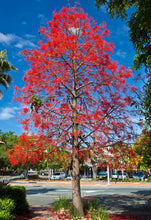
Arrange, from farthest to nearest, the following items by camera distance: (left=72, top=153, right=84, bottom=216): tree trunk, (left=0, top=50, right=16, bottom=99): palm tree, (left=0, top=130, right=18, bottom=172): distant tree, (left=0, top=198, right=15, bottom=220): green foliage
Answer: (left=0, top=130, right=18, bottom=172): distant tree → (left=0, top=50, right=16, bottom=99): palm tree → (left=72, top=153, right=84, bottom=216): tree trunk → (left=0, top=198, right=15, bottom=220): green foliage

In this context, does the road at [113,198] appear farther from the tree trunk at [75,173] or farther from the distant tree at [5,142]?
the distant tree at [5,142]

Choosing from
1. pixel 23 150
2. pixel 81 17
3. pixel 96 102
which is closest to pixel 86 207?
pixel 23 150

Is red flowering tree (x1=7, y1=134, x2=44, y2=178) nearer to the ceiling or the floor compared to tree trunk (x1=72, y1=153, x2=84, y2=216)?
nearer to the ceiling

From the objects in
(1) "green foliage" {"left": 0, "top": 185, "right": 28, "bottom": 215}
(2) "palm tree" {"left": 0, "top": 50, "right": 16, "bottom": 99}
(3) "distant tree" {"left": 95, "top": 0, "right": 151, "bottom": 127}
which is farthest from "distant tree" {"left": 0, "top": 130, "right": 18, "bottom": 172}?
(3) "distant tree" {"left": 95, "top": 0, "right": 151, "bottom": 127}

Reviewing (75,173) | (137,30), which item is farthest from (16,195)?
(137,30)

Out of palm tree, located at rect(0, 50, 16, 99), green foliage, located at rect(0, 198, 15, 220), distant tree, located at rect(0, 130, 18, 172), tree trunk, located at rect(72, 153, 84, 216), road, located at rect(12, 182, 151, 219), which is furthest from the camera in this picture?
distant tree, located at rect(0, 130, 18, 172)

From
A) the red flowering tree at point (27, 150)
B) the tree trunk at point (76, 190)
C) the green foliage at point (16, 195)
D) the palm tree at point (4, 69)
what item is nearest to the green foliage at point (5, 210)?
the green foliage at point (16, 195)

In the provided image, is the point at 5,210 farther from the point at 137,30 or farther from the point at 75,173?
the point at 137,30

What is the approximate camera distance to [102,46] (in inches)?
363

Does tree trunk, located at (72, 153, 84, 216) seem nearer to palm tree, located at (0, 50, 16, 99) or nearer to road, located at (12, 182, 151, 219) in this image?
road, located at (12, 182, 151, 219)

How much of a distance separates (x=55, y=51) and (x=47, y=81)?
1.38m

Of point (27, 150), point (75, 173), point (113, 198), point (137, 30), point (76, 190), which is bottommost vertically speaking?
Answer: point (113, 198)

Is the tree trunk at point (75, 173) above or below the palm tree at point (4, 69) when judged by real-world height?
below

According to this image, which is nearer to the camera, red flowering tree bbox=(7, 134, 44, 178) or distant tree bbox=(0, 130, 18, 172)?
red flowering tree bbox=(7, 134, 44, 178)
